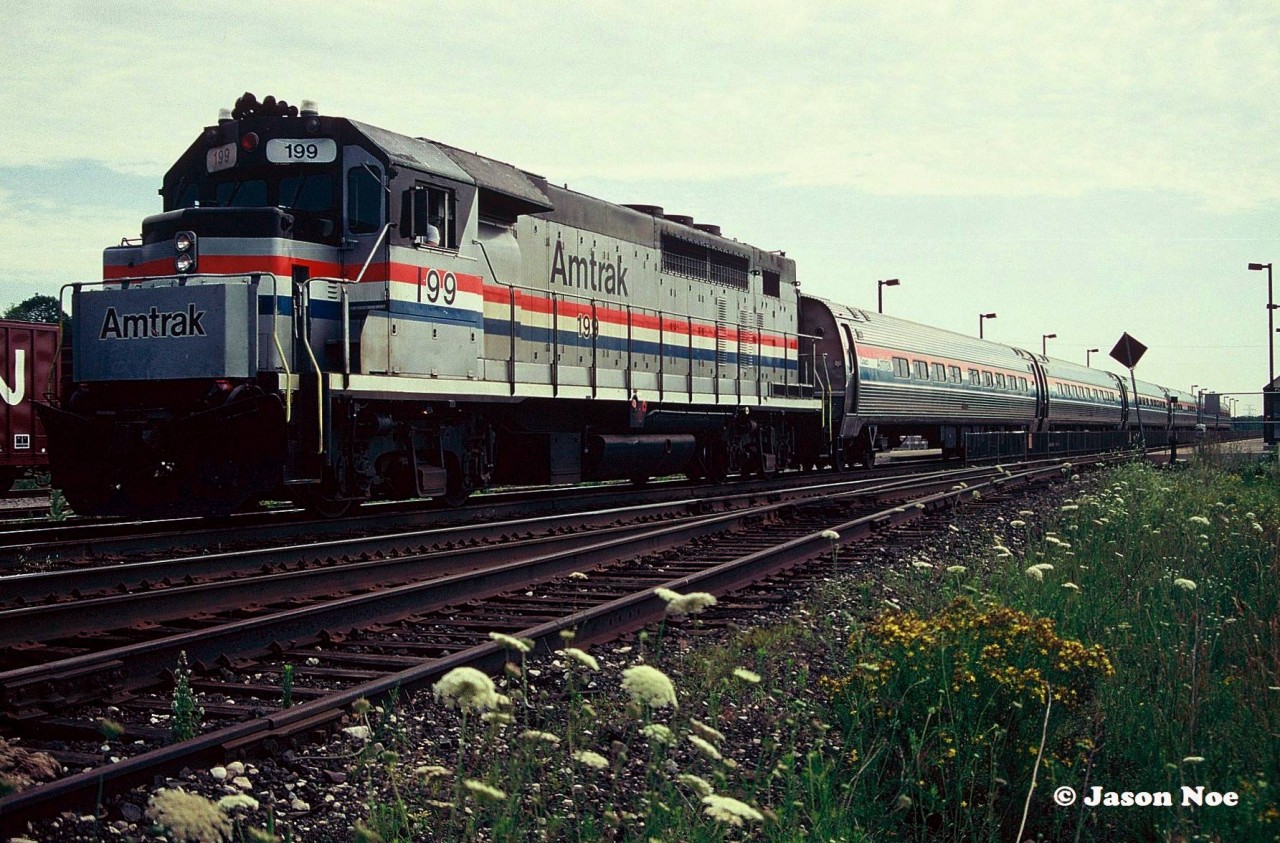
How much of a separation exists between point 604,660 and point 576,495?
838 centimetres

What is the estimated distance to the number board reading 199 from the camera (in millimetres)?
10039

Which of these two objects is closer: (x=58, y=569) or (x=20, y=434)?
(x=58, y=569)

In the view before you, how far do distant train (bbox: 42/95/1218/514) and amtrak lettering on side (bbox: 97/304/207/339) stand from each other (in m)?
0.02

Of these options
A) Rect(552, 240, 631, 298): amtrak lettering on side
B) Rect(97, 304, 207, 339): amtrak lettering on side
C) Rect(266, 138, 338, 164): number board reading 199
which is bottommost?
Rect(97, 304, 207, 339): amtrak lettering on side

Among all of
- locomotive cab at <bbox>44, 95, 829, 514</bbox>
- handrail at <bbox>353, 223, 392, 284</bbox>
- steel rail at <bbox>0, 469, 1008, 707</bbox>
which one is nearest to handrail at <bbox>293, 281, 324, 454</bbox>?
locomotive cab at <bbox>44, 95, 829, 514</bbox>

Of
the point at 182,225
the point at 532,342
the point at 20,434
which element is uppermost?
the point at 182,225

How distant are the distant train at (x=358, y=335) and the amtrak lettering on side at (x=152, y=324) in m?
0.02

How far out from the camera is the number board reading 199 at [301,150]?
32.9 ft

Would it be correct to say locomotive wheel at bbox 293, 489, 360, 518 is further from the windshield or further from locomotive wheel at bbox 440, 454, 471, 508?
A: the windshield

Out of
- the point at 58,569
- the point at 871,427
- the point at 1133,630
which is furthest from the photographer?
the point at 871,427

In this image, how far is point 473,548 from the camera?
28.8ft

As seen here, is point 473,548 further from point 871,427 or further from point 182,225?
point 871,427

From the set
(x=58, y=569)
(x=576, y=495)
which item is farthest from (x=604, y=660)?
(x=576, y=495)

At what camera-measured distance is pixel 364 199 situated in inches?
399
